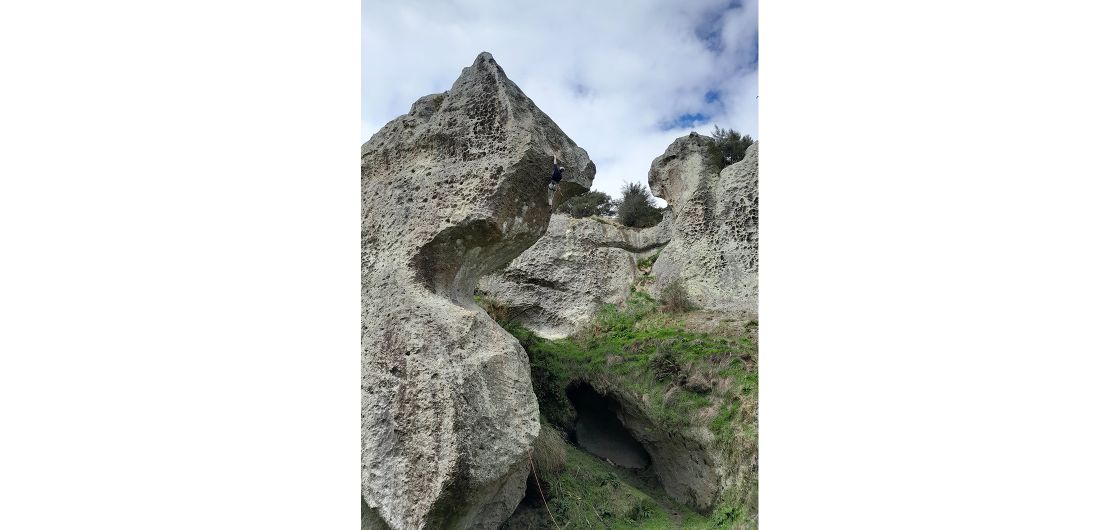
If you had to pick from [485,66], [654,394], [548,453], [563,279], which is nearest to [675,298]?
[563,279]

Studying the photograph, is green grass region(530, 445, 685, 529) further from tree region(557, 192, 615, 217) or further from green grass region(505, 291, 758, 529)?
tree region(557, 192, 615, 217)

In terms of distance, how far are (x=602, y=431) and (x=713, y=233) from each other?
10.1ft

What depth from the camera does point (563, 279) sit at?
26.7ft

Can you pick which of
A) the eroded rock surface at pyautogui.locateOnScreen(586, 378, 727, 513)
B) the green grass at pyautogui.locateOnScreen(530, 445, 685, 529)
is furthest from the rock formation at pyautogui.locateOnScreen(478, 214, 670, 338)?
the green grass at pyautogui.locateOnScreen(530, 445, 685, 529)

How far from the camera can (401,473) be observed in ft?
11.1

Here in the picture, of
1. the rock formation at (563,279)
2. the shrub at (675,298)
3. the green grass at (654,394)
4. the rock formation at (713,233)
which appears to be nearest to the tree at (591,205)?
the rock formation at (563,279)

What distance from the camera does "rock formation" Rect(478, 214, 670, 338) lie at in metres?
7.82

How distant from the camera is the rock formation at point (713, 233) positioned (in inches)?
275

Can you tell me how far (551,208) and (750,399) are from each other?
6.26 ft

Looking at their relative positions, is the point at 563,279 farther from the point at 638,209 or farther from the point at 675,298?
the point at 638,209

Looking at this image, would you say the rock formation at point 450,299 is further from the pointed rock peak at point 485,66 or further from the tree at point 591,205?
the tree at point 591,205

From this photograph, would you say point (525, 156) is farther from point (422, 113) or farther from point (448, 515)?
point (448, 515)

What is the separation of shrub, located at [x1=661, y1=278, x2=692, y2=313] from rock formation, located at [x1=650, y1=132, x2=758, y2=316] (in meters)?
0.16

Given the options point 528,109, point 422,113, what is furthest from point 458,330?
point 422,113
